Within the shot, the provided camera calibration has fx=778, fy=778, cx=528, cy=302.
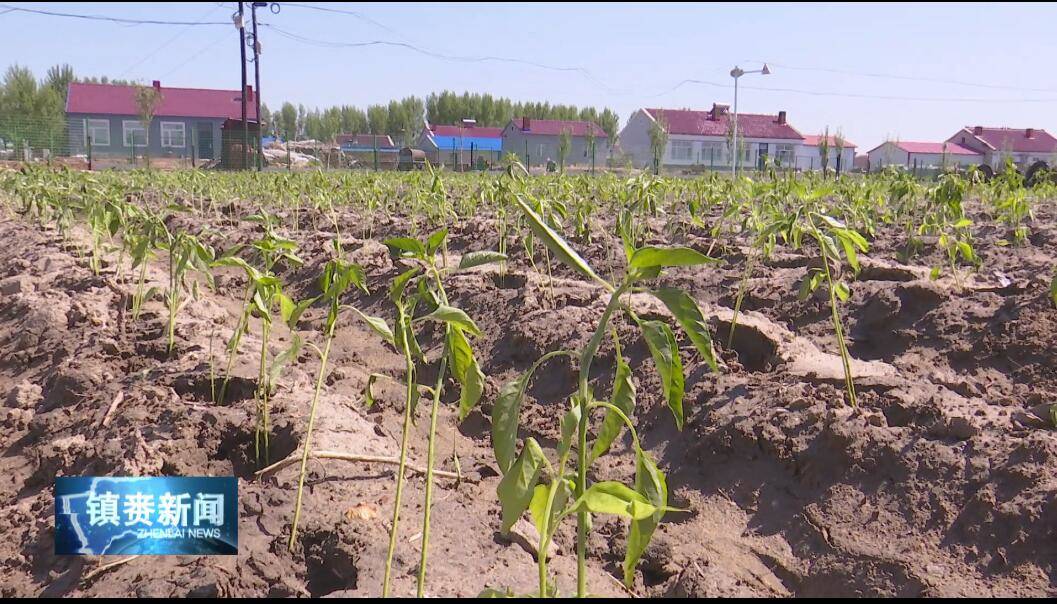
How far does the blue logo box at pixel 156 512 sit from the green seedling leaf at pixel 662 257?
3.25 feet

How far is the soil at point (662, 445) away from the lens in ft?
6.44

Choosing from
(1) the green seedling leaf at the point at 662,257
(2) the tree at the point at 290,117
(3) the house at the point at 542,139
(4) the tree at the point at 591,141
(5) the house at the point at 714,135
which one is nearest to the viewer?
(1) the green seedling leaf at the point at 662,257

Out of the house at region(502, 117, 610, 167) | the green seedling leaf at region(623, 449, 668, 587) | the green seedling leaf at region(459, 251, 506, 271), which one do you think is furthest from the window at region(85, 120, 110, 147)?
the green seedling leaf at region(623, 449, 668, 587)

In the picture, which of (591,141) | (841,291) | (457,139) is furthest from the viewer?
(457,139)

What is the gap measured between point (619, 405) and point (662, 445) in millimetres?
1660

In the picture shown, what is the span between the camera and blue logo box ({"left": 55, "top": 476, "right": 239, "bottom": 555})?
1.55 metres

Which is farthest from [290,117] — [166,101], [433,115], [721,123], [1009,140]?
[1009,140]

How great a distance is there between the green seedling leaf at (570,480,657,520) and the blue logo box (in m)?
0.87

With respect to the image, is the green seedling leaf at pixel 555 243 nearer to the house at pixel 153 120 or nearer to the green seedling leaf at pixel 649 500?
the green seedling leaf at pixel 649 500

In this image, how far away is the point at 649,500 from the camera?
114cm

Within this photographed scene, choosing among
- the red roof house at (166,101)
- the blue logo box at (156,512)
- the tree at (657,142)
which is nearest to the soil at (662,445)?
the blue logo box at (156,512)

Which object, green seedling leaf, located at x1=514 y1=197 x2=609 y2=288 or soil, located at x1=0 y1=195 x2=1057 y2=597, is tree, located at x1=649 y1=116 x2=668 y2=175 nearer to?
soil, located at x1=0 y1=195 x2=1057 y2=597

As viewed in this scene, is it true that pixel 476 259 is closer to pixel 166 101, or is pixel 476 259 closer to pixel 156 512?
pixel 156 512

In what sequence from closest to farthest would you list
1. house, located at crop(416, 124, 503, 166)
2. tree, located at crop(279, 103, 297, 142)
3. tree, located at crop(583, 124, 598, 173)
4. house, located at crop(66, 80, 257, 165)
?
tree, located at crop(583, 124, 598, 173) < house, located at crop(66, 80, 257, 165) < house, located at crop(416, 124, 503, 166) < tree, located at crop(279, 103, 297, 142)
